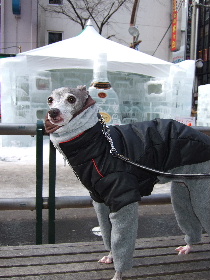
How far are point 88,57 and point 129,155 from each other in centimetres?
851

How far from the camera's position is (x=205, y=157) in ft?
7.20

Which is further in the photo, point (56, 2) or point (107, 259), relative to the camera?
point (56, 2)

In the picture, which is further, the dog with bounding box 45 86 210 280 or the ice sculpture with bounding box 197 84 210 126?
the ice sculpture with bounding box 197 84 210 126

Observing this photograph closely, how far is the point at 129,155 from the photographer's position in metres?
2.09

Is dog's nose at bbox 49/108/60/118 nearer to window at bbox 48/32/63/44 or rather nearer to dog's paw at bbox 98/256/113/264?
dog's paw at bbox 98/256/113/264

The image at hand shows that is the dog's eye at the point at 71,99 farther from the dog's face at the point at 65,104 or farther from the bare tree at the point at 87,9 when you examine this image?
the bare tree at the point at 87,9

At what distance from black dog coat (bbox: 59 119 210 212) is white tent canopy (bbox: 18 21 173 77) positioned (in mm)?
8236

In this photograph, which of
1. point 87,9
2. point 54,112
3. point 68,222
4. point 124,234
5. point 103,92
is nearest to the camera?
point 54,112

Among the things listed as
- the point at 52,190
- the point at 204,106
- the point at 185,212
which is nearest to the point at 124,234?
the point at 185,212

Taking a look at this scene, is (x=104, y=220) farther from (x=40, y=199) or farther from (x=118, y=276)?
(x=40, y=199)

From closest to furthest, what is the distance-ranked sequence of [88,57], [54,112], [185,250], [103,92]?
[54,112], [185,250], [88,57], [103,92]

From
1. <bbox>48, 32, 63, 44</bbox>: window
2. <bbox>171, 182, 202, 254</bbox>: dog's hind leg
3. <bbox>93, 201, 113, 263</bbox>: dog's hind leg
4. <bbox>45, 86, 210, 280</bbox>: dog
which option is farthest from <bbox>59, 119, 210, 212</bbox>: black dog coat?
<bbox>48, 32, 63, 44</bbox>: window

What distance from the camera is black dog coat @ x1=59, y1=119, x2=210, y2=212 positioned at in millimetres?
1972

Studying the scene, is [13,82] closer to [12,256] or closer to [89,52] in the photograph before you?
[89,52]
